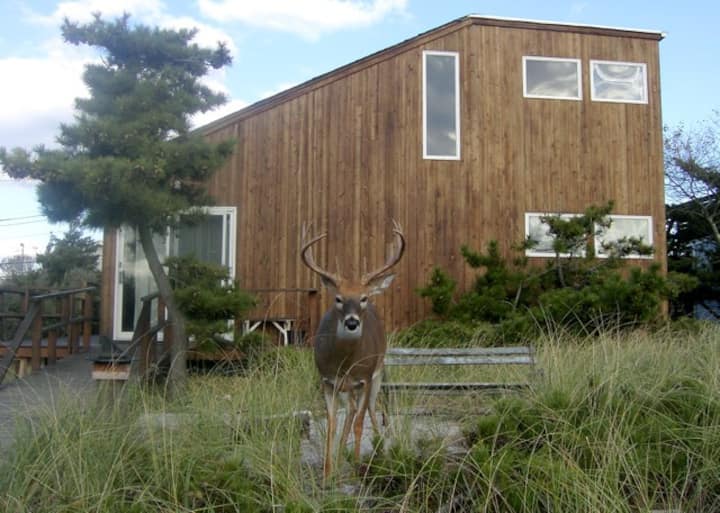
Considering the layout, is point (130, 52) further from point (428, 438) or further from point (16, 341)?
point (428, 438)

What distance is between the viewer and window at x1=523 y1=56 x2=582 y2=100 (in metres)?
12.1

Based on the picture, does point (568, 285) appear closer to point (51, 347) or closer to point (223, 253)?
point (223, 253)

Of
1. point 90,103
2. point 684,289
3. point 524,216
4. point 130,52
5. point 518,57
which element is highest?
point 518,57

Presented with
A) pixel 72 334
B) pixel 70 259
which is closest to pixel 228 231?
pixel 72 334

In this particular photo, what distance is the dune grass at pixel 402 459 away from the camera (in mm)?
3383

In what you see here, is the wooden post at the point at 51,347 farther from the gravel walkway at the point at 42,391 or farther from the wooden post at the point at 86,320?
the wooden post at the point at 86,320

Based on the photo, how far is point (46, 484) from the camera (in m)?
3.38

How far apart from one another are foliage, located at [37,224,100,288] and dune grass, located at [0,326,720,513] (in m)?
20.5

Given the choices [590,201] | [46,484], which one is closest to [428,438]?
[46,484]

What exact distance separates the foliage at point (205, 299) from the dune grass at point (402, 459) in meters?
2.85

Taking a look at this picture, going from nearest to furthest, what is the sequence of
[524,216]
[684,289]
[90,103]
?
[90,103] → [684,289] → [524,216]

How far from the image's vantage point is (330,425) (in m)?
4.05

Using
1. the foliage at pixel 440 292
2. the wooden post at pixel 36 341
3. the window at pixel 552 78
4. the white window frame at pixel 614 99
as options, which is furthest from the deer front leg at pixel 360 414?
the white window frame at pixel 614 99

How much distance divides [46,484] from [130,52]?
239 inches
